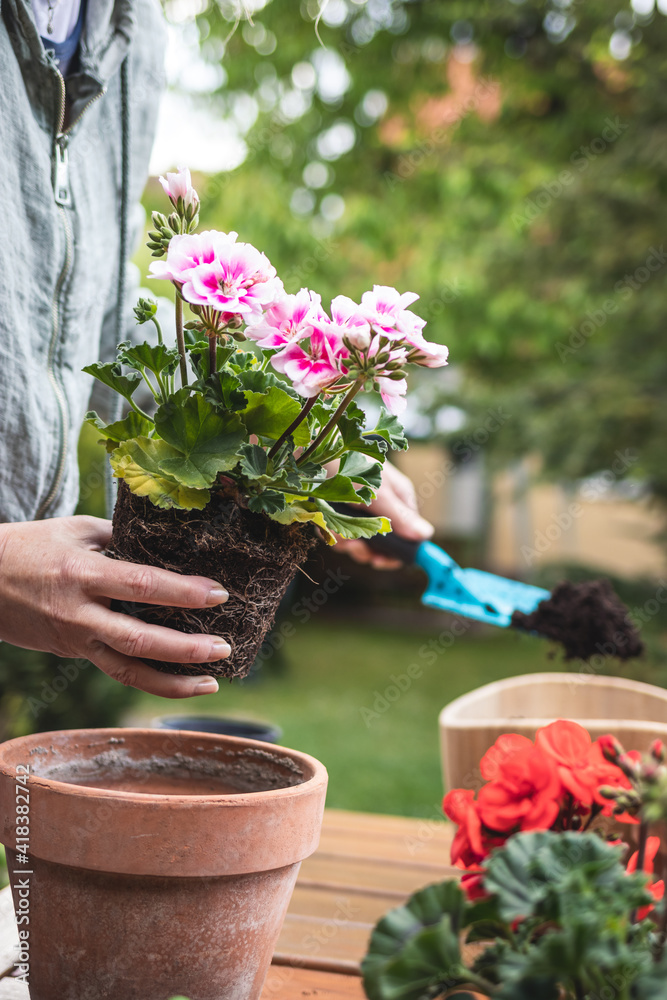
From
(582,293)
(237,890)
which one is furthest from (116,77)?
(582,293)

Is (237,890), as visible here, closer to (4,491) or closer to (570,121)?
(4,491)

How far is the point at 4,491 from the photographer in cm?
111

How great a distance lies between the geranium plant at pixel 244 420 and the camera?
0.74m

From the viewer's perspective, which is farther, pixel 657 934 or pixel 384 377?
pixel 384 377

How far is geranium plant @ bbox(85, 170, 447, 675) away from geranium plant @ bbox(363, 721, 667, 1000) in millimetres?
349

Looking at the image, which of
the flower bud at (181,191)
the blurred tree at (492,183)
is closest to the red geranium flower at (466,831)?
the flower bud at (181,191)

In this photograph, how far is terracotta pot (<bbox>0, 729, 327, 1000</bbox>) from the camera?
29.1 inches

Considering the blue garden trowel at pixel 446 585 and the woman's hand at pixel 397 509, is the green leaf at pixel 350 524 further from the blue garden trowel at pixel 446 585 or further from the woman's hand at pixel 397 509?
the blue garden trowel at pixel 446 585

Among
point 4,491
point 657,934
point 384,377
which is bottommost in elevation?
point 657,934

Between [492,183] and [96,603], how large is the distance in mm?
5078

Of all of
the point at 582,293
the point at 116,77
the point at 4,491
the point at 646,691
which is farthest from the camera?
the point at 582,293

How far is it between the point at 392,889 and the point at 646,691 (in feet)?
1.96

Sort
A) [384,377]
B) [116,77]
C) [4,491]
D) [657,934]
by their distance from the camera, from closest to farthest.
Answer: [657,934] → [384,377] → [4,491] → [116,77]

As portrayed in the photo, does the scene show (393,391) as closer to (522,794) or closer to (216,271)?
(216,271)
